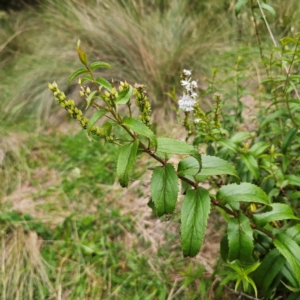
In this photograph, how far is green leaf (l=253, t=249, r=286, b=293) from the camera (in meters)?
1.17

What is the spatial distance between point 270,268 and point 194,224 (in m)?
0.47

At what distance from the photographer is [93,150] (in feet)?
8.56

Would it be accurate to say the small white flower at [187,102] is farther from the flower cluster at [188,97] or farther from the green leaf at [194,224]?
the green leaf at [194,224]

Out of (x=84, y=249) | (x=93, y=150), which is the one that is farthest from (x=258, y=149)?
(x=93, y=150)

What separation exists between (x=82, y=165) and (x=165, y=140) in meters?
1.74

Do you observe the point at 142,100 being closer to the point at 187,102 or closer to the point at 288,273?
the point at 187,102

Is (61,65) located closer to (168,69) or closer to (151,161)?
(168,69)

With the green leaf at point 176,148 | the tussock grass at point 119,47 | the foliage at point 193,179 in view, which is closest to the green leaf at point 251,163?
the foliage at point 193,179

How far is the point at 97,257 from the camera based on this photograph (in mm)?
1827

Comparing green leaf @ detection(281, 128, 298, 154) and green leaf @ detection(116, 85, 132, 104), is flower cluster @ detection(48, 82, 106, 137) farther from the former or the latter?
green leaf @ detection(281, 128, 298, 154)

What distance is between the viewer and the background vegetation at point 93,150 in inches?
67.9

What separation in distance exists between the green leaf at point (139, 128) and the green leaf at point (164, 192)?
154 mm

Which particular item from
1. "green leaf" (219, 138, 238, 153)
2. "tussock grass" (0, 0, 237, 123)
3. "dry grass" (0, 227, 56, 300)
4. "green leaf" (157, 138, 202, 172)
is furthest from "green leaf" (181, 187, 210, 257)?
"tussock grass" (0, 0, 237, 123)

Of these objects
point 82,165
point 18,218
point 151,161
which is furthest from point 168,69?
point 18,218
